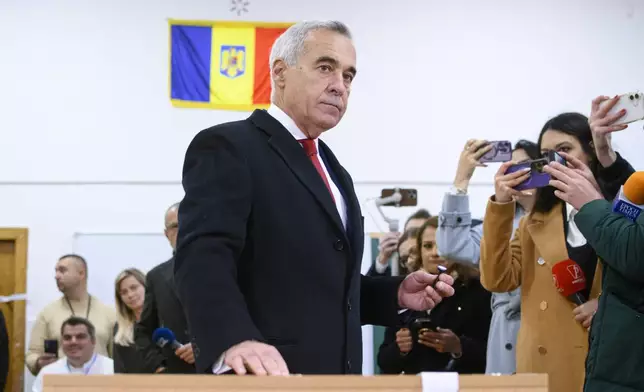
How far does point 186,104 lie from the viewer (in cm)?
852

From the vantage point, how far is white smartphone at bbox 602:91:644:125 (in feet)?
8.39

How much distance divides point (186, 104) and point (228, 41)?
753mm

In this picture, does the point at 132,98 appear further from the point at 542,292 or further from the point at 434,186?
the point at 542,292

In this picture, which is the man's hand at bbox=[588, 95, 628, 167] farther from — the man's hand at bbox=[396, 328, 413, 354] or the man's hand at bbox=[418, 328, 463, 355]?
the man's hand at bbox=[396, 328, 413, 354]

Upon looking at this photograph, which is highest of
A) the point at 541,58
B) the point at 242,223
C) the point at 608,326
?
the point at 541,58

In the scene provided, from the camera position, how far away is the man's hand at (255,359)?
Result: 1.36m

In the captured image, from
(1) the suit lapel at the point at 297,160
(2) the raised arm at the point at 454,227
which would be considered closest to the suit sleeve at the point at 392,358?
(2) the raised arm at the point at 454,227

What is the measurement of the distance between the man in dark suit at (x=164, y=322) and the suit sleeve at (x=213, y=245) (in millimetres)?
2437

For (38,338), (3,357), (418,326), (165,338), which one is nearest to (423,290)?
(418,326)

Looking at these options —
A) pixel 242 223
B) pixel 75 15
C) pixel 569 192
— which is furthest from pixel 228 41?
→ pixel 242 223

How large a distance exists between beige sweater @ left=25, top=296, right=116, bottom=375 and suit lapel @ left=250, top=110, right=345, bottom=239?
17.0ft

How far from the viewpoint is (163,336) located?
413 centimetres

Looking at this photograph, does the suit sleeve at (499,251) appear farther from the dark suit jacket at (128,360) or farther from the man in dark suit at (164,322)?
the dark suit jacket at (128,360)

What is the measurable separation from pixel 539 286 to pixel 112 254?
6.04 m
